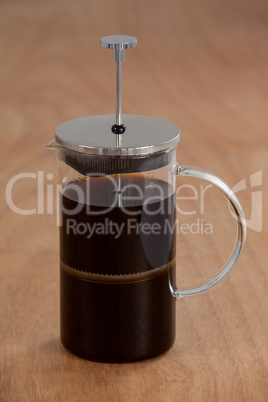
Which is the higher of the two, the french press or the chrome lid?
the chrome lid

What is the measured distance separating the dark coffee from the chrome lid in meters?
0.06

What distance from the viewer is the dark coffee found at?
2.70ft

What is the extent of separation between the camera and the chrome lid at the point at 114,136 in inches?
30.8

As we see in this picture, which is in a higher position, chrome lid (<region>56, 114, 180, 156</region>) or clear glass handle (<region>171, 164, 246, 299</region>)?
chrome lid (<region>56, 114, 180, 156</region>)

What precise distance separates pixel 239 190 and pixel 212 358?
0.53m

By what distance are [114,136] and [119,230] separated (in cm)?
10

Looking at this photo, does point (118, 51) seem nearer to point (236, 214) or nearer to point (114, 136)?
point (114, 136)

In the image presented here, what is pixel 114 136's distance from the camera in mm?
812

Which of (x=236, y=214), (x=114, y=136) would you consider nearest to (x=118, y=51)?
(x=114, y=136)

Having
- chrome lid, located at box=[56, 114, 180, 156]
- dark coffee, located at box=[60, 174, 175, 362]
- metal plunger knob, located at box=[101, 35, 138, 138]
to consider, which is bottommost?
dark coffee, located at box=[60, 174, 175, 362]

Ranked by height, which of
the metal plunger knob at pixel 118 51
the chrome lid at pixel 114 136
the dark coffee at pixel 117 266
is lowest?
the dark coffee at pixel 117 266

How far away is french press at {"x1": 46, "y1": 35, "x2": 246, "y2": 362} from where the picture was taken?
2.65 feet

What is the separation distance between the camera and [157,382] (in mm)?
848

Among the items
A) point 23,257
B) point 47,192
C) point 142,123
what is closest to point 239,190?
point 47,192
